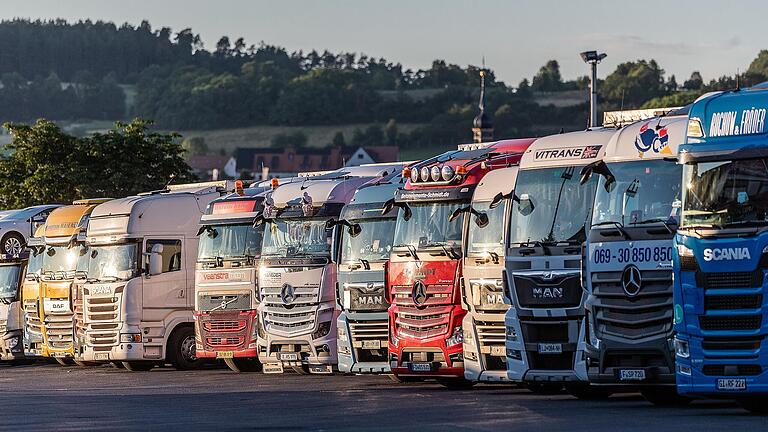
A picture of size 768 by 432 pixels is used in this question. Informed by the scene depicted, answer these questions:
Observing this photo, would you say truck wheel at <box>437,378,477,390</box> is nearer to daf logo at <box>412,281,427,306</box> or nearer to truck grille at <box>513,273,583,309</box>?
daf logo at <box>412,281,427,306</box>

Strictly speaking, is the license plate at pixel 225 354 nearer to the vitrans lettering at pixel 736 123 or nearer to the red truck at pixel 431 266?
the red truck at pixel 431 266

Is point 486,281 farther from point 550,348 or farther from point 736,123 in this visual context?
point 736,123

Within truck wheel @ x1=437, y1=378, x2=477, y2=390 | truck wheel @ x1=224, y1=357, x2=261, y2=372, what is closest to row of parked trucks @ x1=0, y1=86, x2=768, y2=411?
truck wheel @ x1=224, y1=357, x2=261, y2=372

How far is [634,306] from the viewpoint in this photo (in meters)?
19.4

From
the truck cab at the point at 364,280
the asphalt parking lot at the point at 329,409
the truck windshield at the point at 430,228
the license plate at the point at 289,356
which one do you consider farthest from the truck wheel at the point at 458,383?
Result: the license plate at the point at 289,356

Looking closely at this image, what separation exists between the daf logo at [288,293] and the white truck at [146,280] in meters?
5.22

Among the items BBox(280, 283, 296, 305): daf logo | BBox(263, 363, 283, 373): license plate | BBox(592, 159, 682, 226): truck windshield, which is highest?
BBox(592, 159, 682, 226): truck windshield

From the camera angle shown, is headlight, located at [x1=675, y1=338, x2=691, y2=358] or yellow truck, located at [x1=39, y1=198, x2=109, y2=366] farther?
yellow truck, located at [x1=39, y1=198, x2=109, y2=366]

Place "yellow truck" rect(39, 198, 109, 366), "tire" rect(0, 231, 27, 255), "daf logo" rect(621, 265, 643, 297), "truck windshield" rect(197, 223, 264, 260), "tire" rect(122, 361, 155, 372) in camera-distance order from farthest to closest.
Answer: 1. "tire" rect(0, 231, 27, 255)
2. "yellow truck" rect(39, 198, 109, 366)
3. "tire" rect(122, 361, 155, 372)
4. "truck windshield" rect(197, 223, 264, 260)
5. "daf logo" rect(621, 265, 643, 297)

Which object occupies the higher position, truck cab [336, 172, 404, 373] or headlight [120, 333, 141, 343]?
truck cab [336, 172, 404, 373]

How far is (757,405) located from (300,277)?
11110 millimetres

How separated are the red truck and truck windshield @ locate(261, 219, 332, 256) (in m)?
3.06

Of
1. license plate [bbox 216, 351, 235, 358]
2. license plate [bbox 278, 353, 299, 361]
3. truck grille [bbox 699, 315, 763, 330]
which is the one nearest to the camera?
truck grille [bbox 699, 315, 763, 330]

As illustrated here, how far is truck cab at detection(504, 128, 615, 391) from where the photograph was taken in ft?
68.9
